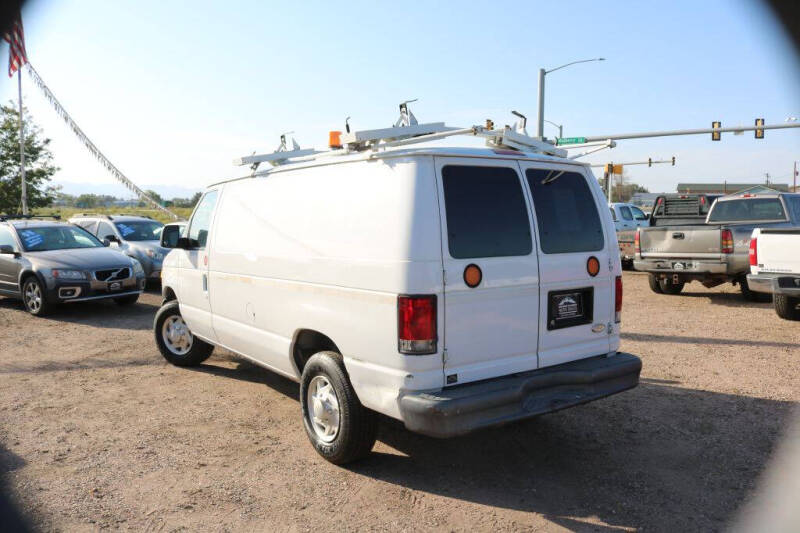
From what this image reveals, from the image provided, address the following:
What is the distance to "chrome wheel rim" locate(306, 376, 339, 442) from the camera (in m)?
4.33

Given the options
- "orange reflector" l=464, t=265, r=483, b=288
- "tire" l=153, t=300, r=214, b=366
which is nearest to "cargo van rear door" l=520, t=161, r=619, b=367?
"orange reflector" l=464, t=265, r=483, b=288

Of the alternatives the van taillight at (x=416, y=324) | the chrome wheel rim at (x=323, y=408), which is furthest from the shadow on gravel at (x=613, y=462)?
the van taillight at (x=416, y=324)

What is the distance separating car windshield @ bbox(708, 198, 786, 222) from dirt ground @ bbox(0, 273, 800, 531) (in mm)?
5865

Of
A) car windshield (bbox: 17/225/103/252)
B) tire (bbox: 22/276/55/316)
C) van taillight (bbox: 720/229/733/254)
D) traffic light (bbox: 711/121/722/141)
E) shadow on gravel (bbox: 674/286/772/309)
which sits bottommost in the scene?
shadow on gravel (bbox: 674/286/772/309)

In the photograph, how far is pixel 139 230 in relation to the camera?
14.5m

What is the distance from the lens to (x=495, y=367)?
3979mm

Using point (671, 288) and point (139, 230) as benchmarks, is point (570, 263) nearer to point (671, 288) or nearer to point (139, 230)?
point (671, 288)

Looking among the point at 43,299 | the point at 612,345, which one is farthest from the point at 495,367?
the point at 43,299

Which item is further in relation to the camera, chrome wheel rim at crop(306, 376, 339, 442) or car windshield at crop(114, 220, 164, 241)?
car windshield at crop(114, 220, 164, 241)

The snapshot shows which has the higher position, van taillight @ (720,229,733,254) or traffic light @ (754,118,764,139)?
traffic light @ (754,118,764,139)

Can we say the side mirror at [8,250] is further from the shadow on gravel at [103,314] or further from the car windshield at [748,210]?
the car windshield at [748,210]

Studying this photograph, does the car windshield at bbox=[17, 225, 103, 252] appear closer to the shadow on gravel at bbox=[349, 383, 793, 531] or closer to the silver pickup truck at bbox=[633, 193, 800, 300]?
the shadow on gravel at bbox=[349, 383, 793, 531]

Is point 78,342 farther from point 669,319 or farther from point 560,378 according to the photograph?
point 669,319

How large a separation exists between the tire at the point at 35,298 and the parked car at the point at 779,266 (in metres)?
11.4
